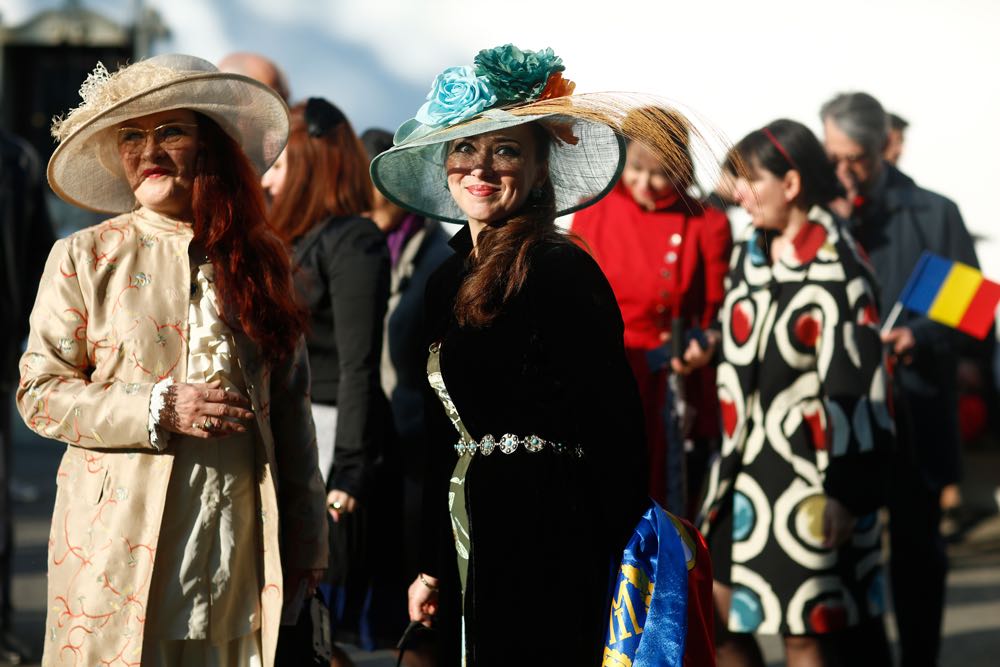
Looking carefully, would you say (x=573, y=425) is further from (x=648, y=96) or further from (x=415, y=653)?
(x=415, y=653)

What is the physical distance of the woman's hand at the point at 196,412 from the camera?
274cm

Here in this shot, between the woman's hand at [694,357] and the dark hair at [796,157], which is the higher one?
the dark hair at [796,157]

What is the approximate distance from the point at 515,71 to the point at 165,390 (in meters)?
0.96

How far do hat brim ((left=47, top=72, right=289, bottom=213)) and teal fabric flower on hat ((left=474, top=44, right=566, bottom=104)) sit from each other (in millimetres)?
486

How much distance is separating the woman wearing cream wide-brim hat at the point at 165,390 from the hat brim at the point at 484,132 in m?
0.35

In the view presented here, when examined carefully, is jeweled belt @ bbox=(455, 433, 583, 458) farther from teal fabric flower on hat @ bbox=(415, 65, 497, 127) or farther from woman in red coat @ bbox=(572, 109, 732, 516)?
woman in red coat @ bbox=(572, 109, 732, 516)

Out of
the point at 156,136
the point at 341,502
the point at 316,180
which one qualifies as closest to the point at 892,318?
the point at 316,180

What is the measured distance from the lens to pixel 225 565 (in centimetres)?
285

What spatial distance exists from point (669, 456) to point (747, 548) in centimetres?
61

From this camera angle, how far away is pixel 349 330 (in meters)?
3.95

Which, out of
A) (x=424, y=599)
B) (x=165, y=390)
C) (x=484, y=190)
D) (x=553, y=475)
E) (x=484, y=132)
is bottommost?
(x=424, y=599)

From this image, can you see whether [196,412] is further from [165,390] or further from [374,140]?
[374,140]

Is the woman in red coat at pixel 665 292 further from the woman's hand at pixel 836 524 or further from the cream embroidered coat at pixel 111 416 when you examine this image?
the cream embroidered coat at pixel 111 416

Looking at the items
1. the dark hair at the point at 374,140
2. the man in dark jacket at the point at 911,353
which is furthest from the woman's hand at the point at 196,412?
the man in dark jacket at the point at 911,353
